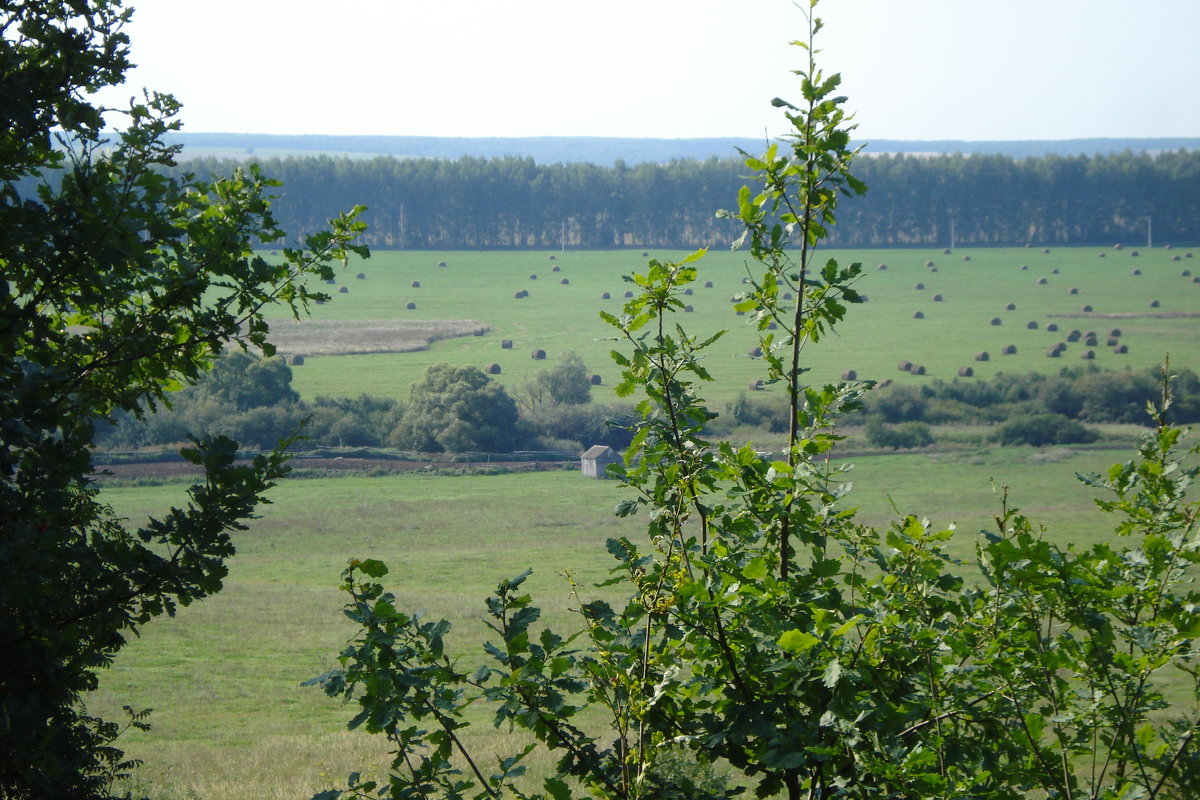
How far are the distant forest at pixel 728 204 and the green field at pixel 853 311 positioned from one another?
625 centimetres

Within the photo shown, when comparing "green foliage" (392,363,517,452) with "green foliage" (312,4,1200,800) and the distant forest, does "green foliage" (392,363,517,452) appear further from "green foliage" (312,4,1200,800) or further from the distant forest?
the distant forest

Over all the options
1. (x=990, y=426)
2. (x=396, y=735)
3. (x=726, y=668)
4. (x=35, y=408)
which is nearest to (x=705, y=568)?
(x=726, y=668)

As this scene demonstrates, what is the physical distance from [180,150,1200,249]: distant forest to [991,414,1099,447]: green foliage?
58334mm

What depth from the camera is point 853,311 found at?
73500 mm

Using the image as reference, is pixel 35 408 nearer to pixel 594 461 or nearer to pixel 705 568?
pixel 705 568

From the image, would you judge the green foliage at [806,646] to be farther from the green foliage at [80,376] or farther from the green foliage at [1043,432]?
the green foliage at [1043,432]

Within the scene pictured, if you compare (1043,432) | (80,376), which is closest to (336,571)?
(80,376)

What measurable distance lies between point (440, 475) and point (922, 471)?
17.9 metres

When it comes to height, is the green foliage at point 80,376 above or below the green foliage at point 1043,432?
above

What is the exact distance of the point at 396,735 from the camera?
2.98 metres

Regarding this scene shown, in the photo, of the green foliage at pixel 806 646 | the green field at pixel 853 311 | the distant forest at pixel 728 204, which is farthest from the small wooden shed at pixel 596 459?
the distant forest at pixel 728 204

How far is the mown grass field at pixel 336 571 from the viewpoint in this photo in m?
14.9

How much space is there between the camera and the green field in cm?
5612

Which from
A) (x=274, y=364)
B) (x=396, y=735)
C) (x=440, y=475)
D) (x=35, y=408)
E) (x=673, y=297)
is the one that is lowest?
(x=440, y=475)
